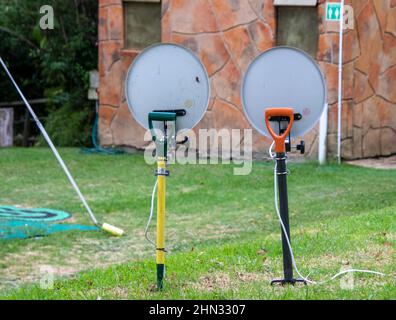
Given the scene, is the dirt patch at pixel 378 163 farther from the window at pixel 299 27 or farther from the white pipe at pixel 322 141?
the window at pixel 299 27

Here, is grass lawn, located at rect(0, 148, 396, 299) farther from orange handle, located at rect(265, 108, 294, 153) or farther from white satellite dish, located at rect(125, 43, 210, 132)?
white satellite dish, located at rect(125, 43, 210, 132)

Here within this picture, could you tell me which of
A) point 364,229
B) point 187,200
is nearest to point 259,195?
point 187,200

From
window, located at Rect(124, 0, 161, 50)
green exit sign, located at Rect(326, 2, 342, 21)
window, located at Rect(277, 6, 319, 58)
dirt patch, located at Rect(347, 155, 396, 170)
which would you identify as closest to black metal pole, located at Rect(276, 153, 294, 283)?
dirt patch, located at Rect(347, 155, 396, 170)

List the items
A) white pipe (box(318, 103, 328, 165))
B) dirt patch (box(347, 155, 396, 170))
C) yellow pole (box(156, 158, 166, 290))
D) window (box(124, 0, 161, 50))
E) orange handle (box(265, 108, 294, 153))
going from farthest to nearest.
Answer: window (box(124, 0, 161, 50)) → white pipe (box(318, 103, 328, 165)) → dirt patch (box(347, 155, 396, 170)) → yellow pole (box(156, 158, 166, 290)) → orange handle (box(265, 108, 294, 153))

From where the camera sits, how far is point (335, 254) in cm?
616

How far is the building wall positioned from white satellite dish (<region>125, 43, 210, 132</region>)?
7995 mm

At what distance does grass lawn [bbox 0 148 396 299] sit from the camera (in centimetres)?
539

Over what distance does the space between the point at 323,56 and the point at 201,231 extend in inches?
206

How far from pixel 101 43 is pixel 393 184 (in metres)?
6.29

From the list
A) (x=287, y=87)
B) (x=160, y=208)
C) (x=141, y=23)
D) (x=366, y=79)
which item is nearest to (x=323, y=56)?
(x=366, y=79)

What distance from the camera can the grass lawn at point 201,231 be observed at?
5387 mm

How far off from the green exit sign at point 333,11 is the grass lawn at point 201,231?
225 centimetres

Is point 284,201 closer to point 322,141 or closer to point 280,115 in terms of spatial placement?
point 280,115

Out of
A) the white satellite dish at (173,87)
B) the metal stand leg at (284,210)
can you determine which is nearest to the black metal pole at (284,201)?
the metal stand leg at (284,210)
